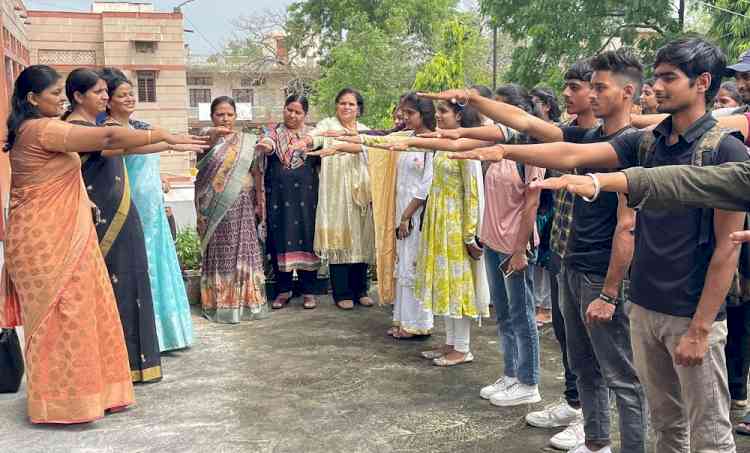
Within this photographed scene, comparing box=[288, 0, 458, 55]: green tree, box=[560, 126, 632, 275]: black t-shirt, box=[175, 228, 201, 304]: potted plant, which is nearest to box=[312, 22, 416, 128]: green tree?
box=[288, 0, 458, 55]: green tree

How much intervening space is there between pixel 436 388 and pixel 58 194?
7.92ft

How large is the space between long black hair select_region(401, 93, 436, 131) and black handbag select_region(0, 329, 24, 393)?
2868mm

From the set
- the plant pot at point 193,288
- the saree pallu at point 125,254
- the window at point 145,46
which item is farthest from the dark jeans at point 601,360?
the window at point 145,46

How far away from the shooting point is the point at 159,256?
5227 mm

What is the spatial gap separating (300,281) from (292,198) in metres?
0.78

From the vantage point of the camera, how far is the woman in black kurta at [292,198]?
6.39 meters

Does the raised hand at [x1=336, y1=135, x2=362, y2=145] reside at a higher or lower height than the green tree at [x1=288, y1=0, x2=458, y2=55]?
lower

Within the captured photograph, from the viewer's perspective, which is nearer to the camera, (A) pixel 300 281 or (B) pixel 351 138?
(B) pixel 351 138

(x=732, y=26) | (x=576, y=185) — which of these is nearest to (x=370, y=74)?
(x=732, y=26)

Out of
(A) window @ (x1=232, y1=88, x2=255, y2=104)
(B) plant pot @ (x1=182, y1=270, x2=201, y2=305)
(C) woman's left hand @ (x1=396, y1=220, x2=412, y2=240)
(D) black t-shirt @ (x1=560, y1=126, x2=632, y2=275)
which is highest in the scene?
(A) window @ (x1=232, y1=88, x2=255, y2=104)

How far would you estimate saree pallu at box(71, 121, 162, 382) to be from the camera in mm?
4410

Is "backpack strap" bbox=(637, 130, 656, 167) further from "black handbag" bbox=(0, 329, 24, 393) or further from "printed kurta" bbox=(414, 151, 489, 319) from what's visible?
"black handbag" bbox=(0, 329, 24, 393)

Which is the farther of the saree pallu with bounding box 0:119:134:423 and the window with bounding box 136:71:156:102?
the window with bounding box 136:71:156:102

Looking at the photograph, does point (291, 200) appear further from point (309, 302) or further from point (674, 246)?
point (674, 246)
